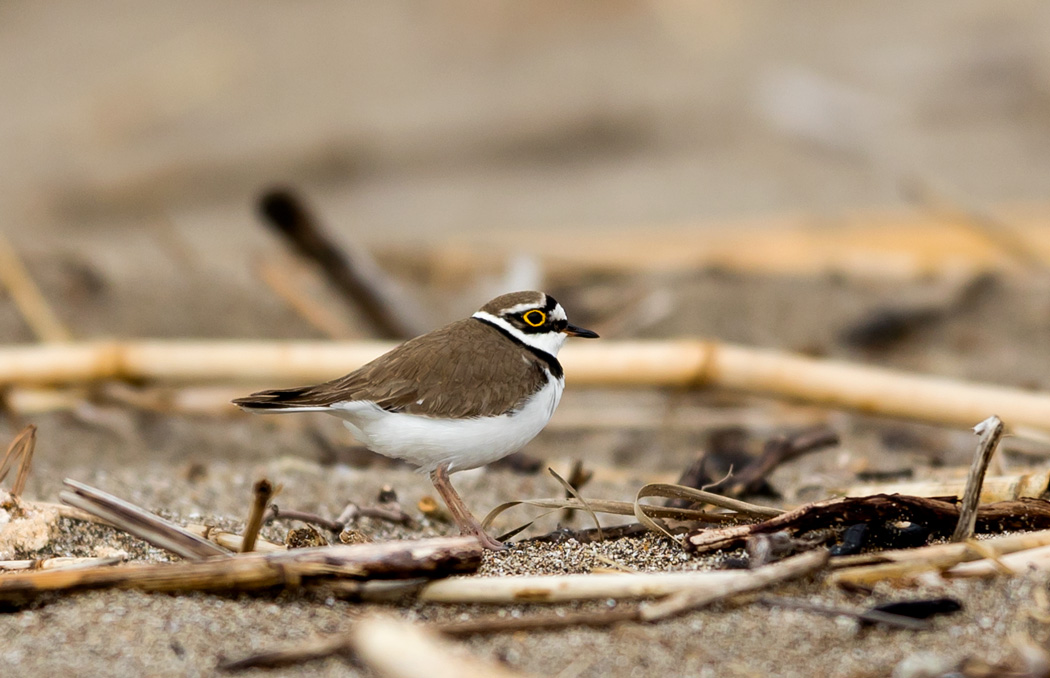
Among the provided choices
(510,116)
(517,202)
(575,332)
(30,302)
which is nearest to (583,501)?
(575,332)

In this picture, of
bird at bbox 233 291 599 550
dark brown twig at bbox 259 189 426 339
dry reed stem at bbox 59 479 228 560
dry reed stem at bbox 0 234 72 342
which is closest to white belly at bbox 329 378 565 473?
bird at bbox 233 291 599 550

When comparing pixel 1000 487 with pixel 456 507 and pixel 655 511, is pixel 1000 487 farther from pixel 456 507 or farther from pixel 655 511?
pixel 456 507

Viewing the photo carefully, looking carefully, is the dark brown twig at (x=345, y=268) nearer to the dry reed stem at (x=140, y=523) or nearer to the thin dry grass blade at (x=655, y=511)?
the thin dry grass blade at (x=655, y=511)

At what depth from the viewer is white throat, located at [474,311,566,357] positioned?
12.3 ft

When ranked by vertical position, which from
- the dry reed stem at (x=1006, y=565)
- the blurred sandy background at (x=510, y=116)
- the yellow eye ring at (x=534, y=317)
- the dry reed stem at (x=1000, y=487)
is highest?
the blurred sandy background at (x=510, y=116)

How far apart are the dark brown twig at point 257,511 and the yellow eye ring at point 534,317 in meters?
1.24

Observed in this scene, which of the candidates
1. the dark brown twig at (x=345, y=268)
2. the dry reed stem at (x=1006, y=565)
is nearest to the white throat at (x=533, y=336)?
the dry reed stem at (x=1006, y=565)

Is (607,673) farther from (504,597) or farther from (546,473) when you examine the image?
(546,473)

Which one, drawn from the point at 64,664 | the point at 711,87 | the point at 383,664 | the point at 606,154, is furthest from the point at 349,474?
the point at 711,87

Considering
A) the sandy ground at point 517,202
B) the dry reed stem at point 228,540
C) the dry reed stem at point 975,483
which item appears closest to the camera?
the sandy ground at point 517,202

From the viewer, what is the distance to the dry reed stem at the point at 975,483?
275 centimetres

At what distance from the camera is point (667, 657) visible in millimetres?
2330

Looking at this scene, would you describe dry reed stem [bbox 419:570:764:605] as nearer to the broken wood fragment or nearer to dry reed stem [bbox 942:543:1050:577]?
the broken wood fragment

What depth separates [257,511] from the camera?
2.64 meters
